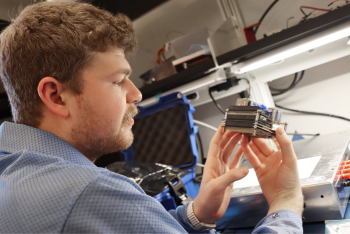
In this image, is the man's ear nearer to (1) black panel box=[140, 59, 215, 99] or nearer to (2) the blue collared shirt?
(2) the blue collared shirt

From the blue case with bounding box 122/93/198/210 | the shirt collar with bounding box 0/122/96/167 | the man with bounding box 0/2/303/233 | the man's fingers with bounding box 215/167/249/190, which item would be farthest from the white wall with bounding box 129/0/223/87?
the shirt collar with bounding box 0/122/96/167

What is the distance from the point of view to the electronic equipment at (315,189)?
2.36ft

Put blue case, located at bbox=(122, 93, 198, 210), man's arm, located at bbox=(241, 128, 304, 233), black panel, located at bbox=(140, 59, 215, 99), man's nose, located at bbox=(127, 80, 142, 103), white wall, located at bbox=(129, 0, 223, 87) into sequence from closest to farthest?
man's arm, located at bbox=(241, 128, 304, 233) → man's nose, located at bbox=(127, 80, 142, 103) → black panel, located at bbox=(140, 59, 215, 99) → blue case, located at bbox=(122, 93, 198, 210) → white wall, located at bbox=(129, 0, 223, 87)

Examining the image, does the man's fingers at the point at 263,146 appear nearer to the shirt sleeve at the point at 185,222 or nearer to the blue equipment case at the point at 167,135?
the shirt sleeve at the point at 185,222

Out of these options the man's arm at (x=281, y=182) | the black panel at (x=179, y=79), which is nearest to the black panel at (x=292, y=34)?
the black panel at (x=179, y=79)

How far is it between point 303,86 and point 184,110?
2.32 feet

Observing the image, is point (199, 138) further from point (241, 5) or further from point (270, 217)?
point (270, 217)

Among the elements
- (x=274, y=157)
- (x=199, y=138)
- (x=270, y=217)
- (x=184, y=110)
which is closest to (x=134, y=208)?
(x=270, y=217)

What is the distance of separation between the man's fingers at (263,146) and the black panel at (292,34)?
46cm

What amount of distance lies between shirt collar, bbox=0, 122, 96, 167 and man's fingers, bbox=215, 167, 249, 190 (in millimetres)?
381

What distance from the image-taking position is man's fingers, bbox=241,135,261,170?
35.7 inches

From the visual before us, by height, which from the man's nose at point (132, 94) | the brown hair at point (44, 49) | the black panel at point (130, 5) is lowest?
the man's nose at point (132, 94)

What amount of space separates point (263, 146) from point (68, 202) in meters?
0.67

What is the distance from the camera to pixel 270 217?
0.72 metres
